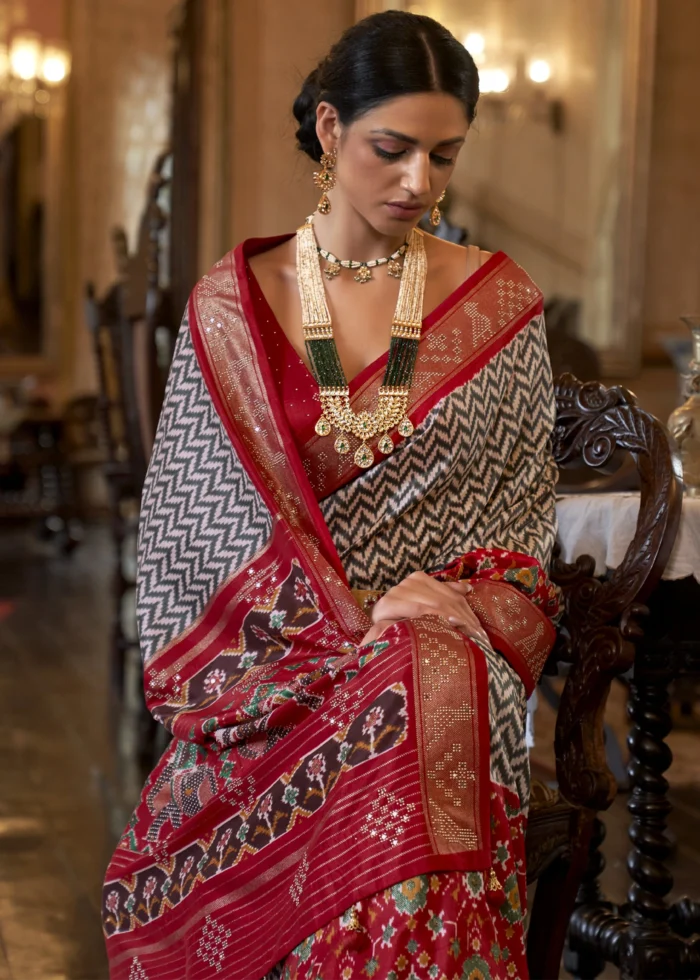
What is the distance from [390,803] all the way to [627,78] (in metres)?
7.02

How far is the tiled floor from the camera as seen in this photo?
265 centimetres

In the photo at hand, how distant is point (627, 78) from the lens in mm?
7848

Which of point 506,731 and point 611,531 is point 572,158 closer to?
point 611,531

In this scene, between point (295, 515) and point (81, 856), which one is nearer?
point (295, 515)

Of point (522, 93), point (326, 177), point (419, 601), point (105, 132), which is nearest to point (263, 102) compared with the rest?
point (522, 93)

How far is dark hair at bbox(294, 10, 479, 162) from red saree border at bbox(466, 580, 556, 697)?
2.48 ft

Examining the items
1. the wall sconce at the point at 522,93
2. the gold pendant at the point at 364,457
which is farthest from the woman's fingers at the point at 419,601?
the wall sconce at the point at 522,93

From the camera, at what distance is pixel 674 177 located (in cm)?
803

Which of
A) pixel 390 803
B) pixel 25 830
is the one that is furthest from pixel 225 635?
pixel 25 830

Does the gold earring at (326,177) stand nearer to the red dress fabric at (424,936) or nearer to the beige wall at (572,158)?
the red dress fabric at (424,936)

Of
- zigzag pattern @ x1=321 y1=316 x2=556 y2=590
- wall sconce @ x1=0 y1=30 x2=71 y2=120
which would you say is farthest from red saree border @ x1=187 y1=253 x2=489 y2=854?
wall sconce @ x1=0 y1=30 x2=71 y2=120

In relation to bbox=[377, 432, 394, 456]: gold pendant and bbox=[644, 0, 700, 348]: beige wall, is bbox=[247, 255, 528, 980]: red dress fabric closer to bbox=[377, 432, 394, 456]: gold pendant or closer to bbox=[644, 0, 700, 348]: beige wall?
bbox=[377, 432, 394, 456]: gold pendant

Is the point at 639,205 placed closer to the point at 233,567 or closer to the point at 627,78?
the point at 627,78

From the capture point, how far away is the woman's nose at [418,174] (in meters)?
2.04
